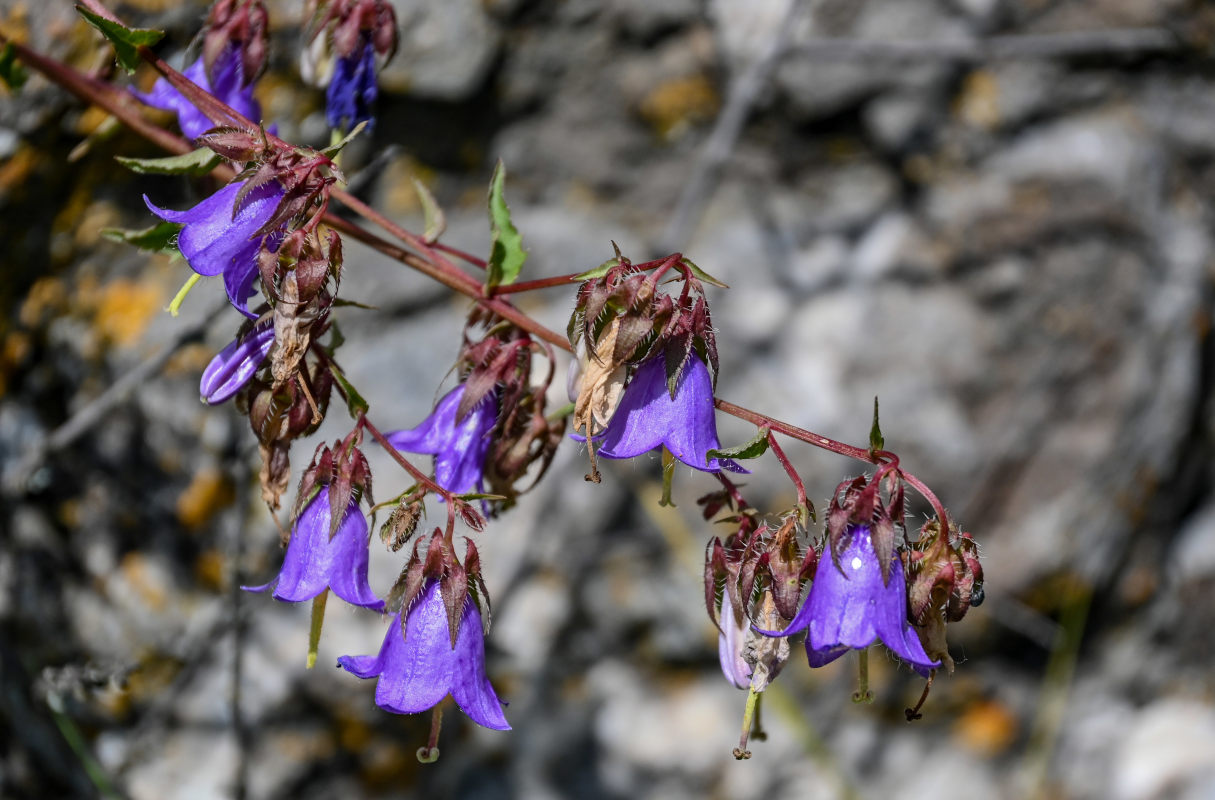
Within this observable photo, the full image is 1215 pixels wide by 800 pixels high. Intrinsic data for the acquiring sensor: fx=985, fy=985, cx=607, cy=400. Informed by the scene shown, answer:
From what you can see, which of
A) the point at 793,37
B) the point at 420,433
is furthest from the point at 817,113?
the point at 420,433

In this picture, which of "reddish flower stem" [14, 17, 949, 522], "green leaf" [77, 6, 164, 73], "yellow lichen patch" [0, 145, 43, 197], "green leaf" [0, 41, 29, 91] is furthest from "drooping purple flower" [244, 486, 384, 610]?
"yellow lichen patch" [0, 145, 43, 197]

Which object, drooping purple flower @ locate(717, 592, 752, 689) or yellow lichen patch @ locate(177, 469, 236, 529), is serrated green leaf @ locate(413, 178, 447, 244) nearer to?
drooping purple flower @ locate(717, 592, 752, 689)

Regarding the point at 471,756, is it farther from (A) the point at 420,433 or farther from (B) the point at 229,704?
(A) the point at 420,433

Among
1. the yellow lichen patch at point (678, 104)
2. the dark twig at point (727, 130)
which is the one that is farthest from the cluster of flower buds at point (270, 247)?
the yellow lichen patch at point (678, 104)

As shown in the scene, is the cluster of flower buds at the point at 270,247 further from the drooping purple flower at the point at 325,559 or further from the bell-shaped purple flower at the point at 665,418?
the bell-shaped purple flower at the point at 665,418

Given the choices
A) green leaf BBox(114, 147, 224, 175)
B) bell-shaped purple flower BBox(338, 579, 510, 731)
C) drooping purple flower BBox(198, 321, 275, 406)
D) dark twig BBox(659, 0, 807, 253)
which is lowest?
bell-shaped purple flower BBox(338, 579, 510, 731)
